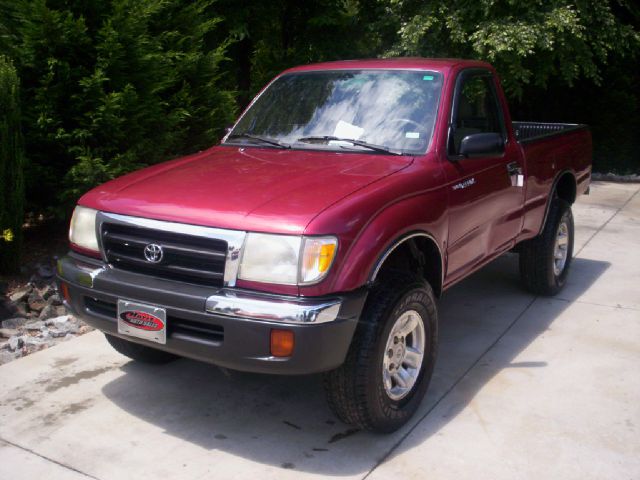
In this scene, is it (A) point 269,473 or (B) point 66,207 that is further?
(B) point 66,207

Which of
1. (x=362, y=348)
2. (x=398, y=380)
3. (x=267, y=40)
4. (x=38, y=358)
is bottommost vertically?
(x=38, y=358)

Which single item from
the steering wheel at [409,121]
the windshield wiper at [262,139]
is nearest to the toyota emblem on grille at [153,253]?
the windshield wiper at [262,139]

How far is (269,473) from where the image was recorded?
3318mm

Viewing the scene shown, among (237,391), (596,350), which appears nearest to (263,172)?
(237,391)

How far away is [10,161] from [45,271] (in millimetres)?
1002

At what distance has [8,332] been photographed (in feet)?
16.6

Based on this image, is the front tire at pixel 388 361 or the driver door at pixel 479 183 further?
the driver door at pixel 479 183

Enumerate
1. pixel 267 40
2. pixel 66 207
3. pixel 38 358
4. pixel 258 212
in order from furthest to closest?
pixel 267 40 < pixel 66 207 < pixel 38 358 < pixel 258 212

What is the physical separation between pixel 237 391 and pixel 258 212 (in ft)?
4.48

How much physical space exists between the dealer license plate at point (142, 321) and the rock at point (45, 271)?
2.80 m

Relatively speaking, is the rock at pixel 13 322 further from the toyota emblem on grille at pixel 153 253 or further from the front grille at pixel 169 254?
the toyota emblem on grille at pixel 153 253

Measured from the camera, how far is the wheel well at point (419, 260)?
3.80m

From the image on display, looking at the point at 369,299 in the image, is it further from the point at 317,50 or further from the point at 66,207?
the point at 317,50

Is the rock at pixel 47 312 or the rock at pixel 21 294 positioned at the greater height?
the rock at pixel 21 294
